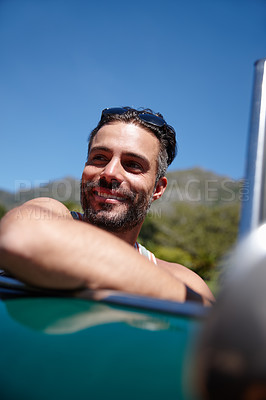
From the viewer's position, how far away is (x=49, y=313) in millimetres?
859

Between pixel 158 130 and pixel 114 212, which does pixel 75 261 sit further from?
pixel 158 130

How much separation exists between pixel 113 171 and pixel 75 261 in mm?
1485

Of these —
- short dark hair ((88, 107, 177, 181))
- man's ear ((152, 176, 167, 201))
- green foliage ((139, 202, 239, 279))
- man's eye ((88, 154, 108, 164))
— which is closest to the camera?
man's eye ((88, 154, 108, 164))

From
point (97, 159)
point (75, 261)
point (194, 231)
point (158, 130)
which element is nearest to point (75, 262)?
point (75, 261)

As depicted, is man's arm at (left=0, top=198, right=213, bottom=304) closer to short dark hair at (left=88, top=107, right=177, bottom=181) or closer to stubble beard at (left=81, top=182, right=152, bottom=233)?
stubble beard at (left=81, top=182, right=152, bottom=233)

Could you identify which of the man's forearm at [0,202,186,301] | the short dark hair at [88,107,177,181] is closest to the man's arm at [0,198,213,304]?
the man's forearm at [0,202,186,301]

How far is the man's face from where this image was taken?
2402mm

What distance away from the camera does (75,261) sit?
960mm

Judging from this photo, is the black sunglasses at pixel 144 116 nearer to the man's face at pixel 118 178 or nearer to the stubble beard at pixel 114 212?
the man's face at pixel 118 178

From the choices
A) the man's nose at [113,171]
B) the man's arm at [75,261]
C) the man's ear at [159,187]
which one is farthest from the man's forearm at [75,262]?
the man's ear at [159,187]

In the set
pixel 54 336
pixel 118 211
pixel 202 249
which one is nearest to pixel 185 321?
pixel 54 336

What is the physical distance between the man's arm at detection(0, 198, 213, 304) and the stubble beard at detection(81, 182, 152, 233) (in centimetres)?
136

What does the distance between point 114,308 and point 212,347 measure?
0.58 m

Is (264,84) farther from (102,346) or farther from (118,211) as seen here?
(118,211)
